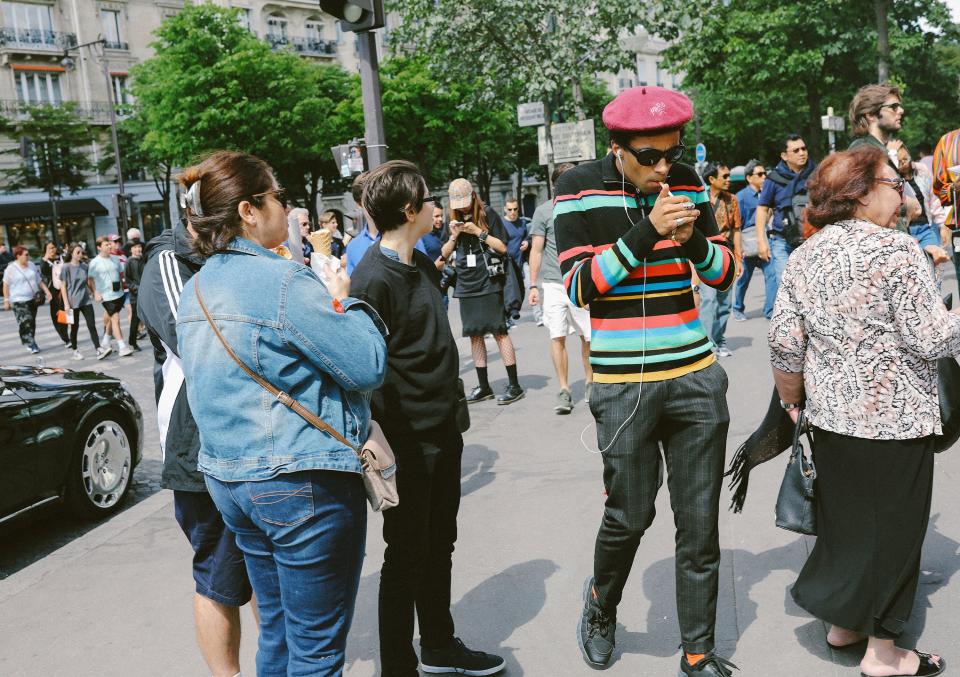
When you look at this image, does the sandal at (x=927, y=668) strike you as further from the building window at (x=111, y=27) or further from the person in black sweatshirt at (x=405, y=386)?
the building window at (x=111, y=27)

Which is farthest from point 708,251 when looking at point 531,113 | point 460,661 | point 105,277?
point 531,113

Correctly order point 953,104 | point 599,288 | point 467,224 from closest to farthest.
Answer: point 599,288 → point 467,224 → point 953,104

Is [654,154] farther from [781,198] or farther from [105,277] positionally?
[105,277]

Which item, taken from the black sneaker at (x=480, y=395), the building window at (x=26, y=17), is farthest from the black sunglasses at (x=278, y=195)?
the building window at (x=26, y=17)

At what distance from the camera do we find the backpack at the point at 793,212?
27.0ft

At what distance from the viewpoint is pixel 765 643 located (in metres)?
3.42

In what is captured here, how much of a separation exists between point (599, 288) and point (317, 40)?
55.6 m

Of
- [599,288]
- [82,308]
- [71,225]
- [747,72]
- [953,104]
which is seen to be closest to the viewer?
[599,288]

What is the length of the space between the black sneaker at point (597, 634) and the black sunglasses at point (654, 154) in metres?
1.53

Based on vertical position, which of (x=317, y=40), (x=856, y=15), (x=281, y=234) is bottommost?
(x=281, y=234)

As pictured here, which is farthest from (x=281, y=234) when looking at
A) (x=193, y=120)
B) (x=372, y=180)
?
(x=193, y=120)

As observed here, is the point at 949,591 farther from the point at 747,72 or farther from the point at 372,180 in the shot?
the point at 747,72

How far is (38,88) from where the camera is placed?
47250 millimetres

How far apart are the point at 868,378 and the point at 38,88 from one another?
169 feet
